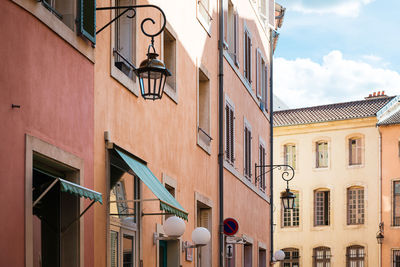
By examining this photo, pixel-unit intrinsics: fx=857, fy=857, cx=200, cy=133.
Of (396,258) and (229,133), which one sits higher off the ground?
(229,133)

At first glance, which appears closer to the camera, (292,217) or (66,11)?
(66,11)

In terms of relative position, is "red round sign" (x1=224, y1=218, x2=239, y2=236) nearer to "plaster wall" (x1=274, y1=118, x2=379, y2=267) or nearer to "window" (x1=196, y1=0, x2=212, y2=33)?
"window" (x1=196, y1=0, x2=212, y2=33)

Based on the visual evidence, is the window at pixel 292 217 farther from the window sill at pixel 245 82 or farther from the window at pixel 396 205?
the window sill at pixel 245 82

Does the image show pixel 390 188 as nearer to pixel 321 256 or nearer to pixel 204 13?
pixel 321 256

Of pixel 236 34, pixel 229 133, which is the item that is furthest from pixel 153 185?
pixel 236 34

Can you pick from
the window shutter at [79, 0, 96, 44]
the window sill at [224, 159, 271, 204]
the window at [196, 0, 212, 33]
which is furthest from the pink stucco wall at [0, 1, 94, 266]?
the window sill at [224, 159, 271, 204]

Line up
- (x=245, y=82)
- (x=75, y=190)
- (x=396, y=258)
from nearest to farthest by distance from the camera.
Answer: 1. (x=75, y=190)
2. (x=245, y=82)
3. (x=396, y=258)

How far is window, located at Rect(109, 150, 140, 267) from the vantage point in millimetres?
11703

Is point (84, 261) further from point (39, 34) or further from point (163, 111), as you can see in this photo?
point (163, 111)

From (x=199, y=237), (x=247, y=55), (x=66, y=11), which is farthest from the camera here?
(x=247, y=55)

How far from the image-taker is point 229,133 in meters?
21.0

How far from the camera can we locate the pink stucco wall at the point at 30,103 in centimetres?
805

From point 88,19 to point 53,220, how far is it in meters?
2.47

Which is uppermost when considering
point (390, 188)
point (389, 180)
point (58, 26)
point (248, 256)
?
point (58, 26)
